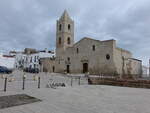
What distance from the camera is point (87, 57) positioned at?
33.2 meters

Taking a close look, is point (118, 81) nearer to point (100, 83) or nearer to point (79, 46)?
point (100, 83)

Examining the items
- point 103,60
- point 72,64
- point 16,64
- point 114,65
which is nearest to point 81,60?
point 72,64

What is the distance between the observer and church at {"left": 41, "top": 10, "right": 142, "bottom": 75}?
29.8 m

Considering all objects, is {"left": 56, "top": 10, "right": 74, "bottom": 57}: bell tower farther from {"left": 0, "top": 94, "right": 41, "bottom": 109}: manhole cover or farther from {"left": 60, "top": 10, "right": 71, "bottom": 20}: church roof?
{"left": 0, "top": 94, "right": 41, "bottom": 109}: manhole cover

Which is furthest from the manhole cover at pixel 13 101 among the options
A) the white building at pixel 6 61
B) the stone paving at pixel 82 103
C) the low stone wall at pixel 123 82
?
the white building at pixel 6 61

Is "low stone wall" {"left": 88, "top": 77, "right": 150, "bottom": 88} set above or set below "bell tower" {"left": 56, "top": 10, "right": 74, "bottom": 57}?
below

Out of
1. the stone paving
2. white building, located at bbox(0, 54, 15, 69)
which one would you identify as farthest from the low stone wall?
white building, located at bbox(0, 54, 15, 69)

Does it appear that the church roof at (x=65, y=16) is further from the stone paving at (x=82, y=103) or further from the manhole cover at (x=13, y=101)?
the manhole cover at (x=13, y=101)

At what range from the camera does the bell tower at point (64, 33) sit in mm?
38625

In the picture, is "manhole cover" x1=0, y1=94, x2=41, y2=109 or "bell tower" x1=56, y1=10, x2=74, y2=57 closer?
"manhole cover" x1=0, y1=94, x2=41, y2=109

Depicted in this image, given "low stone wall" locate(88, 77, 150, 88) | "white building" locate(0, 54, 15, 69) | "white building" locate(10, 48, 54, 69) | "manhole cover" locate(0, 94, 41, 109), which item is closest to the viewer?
"manhole cover" locate(0, 94, 41, 109)

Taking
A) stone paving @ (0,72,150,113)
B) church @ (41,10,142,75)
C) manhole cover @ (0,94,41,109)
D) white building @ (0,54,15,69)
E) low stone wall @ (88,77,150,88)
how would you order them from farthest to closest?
white building @ (0,54,15,69)
church @ (41,10,142,75)
low stone wall @ (88,77,150,88)
manhole cover @ (0,94,41,109)
stone paving @ (0,72,150,113)

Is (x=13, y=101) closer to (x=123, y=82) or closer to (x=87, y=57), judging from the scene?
(x=123, y=82)

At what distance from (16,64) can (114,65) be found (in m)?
47.7
